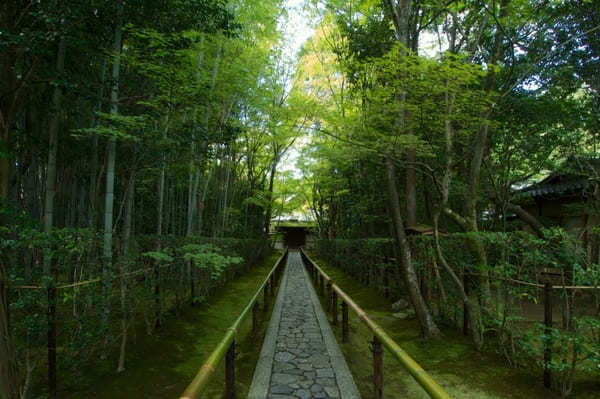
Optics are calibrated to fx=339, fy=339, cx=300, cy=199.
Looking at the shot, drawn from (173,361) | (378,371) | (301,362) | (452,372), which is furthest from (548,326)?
(173,361)

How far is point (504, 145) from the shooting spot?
8438mm

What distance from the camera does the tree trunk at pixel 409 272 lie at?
5535mm

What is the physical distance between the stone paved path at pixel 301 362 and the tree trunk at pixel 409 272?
1.52 metres

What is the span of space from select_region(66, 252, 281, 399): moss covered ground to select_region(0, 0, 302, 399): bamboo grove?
0.84 feet

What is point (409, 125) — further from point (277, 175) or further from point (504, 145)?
point (277, 175)

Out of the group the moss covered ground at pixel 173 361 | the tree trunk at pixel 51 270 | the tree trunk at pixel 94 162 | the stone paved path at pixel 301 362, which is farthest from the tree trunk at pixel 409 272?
the tree trunk at pixel 51 270

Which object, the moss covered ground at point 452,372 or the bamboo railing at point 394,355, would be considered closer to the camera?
the bamboo railing at point 394,355

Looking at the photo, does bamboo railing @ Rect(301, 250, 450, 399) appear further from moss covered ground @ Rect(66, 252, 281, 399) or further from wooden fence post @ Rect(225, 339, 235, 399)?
moss covered ground @ Rect(66, 252, 281, 399)

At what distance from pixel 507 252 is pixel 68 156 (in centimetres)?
769

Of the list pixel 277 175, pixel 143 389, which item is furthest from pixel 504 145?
pixel 277 175

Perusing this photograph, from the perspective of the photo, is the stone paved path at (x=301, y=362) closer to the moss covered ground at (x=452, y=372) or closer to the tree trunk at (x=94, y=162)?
the moss covered ground at (x=452, y=372)

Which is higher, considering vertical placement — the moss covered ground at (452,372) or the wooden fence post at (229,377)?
the wooden fence post at (229,377)

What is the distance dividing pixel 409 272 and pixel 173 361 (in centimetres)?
392

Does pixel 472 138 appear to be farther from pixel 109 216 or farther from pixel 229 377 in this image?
pixel 109 216
